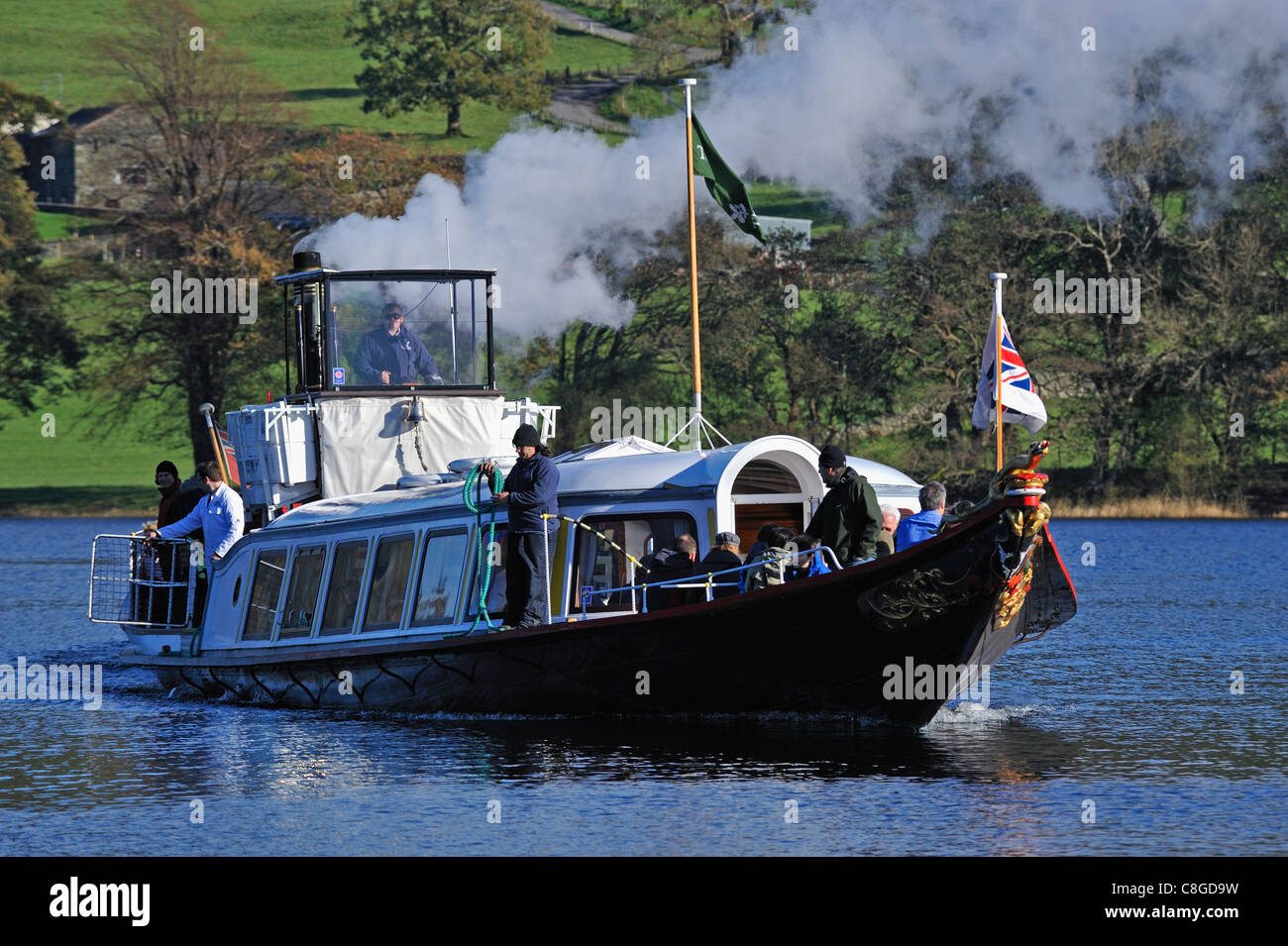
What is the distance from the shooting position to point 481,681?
67.9 ft

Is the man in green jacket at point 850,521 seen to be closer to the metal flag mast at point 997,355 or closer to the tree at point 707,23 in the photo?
the metal flag mast at point 997,355

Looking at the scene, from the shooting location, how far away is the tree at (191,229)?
71.4 meters

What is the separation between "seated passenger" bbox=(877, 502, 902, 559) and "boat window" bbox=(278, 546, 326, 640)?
22.6ft

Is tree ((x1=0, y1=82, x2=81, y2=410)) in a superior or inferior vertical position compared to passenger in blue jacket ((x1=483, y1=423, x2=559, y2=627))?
superior

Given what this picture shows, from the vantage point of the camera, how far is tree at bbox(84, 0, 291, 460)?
7138cm

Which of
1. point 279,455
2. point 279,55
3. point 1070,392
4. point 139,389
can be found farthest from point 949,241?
point 279,55

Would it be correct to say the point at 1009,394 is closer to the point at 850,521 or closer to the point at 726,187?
the point at 726,187

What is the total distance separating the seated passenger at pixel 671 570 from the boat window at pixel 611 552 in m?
0.31

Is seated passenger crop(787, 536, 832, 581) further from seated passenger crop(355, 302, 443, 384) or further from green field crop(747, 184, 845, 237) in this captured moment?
green field crop(747, 184, 845, 237)

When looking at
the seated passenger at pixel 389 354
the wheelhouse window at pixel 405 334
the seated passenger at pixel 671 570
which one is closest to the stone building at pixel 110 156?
the wheelhouse window at pixel 405 334

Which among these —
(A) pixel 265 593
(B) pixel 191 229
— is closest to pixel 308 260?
(A) pixel 265 593

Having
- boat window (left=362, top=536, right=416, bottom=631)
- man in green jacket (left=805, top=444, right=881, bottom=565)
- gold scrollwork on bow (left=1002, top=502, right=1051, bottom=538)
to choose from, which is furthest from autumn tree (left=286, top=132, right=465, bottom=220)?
gold scrollwork on bow (left=1002, top=502, right=1051, bottom=538)
